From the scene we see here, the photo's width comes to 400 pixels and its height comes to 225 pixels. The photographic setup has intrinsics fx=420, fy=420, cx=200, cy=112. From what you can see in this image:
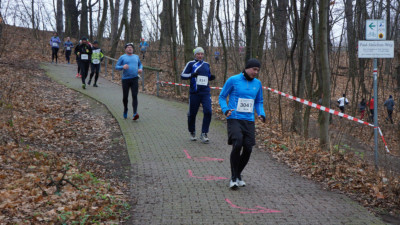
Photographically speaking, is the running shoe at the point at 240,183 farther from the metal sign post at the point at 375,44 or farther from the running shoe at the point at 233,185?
the metal sign post at the point at 375,44

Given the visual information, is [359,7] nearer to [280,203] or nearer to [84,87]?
[84,87]

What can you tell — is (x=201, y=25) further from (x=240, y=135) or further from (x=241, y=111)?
(x=240, y=135)

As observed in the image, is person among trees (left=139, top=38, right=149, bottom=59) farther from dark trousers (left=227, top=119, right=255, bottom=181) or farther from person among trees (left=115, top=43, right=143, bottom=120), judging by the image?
dark trousers (left=227, top=119, right=255, bottom=181)

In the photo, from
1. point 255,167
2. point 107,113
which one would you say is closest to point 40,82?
point 107,113

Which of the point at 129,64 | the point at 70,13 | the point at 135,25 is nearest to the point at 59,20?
the point at 70,13

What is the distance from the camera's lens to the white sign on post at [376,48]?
8.00 metres

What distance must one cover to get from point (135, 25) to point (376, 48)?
24679mm

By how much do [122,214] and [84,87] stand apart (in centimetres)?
1305

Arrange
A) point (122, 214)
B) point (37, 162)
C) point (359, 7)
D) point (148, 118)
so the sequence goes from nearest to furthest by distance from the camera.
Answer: point (122, 214)
point (37, 162)
point (148, 118)
point (359, 7)

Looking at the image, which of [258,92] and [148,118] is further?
[148,118]

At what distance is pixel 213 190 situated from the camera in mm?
6246

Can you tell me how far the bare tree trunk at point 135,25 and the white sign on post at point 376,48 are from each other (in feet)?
78.6

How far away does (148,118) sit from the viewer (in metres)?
12.2

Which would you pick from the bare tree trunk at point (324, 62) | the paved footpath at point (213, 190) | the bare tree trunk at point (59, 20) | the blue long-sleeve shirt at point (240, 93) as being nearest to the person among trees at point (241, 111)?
the blue long-sleeve shirt at point (240, 93)
